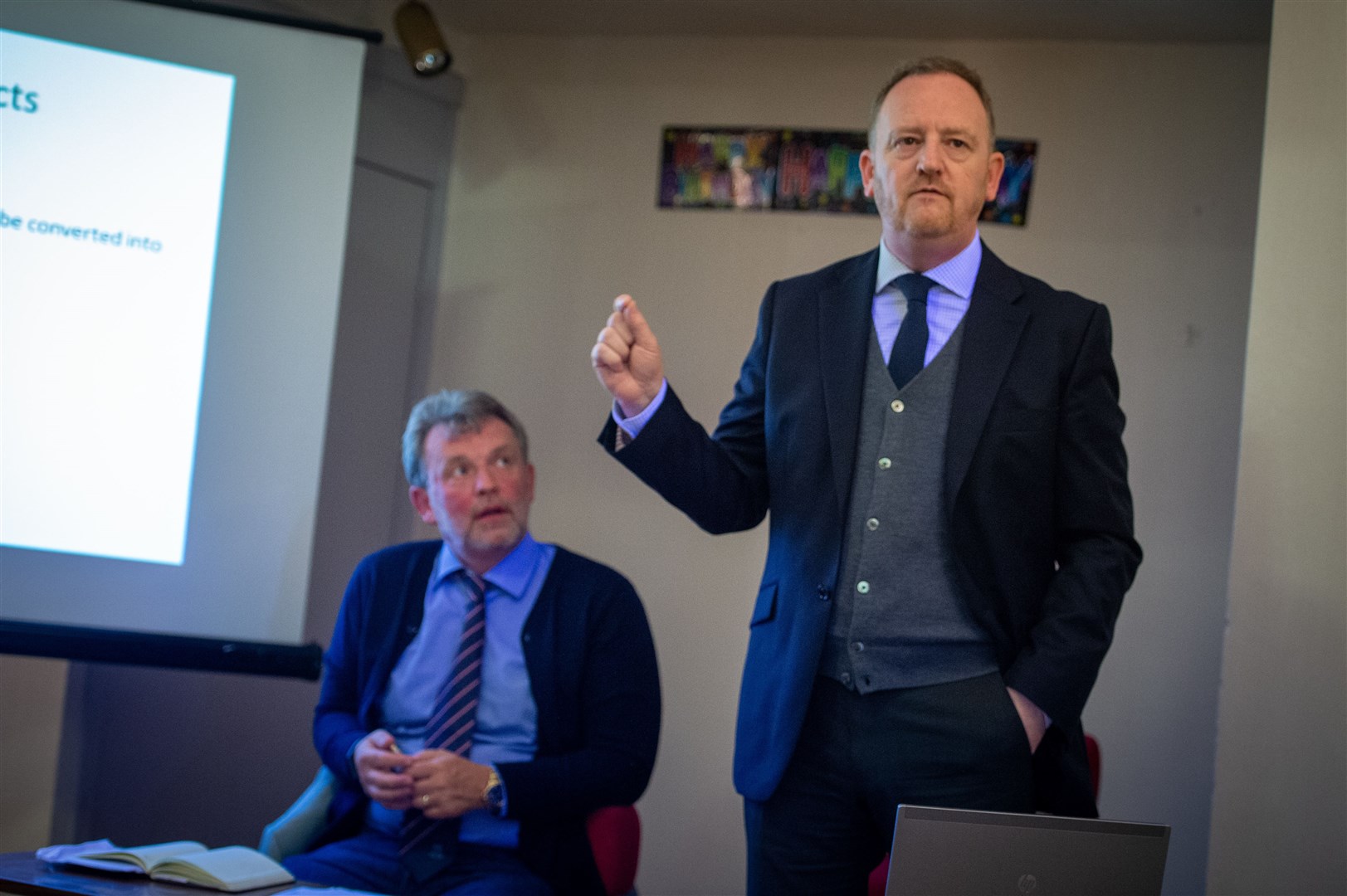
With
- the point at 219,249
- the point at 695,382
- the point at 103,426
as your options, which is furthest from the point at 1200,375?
the point at 103,426

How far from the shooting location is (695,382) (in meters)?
3.55

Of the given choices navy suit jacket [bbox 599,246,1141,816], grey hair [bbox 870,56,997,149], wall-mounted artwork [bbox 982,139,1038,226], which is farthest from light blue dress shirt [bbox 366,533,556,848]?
wall-mounted artwork [bbox 982,139,1038,226]

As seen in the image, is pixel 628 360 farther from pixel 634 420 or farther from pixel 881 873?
pixel 881 873

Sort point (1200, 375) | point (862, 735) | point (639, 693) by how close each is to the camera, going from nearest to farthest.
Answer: point (862, 735) < point (639, 693) < point (1200, 375)

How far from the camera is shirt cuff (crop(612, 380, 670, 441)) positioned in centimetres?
153

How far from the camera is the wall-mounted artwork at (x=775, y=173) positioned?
11.1 feet

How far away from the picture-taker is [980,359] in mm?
1562

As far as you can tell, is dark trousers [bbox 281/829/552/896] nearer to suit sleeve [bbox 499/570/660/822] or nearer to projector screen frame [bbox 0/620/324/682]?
suit sleeve [bbox 499/570/660/822]

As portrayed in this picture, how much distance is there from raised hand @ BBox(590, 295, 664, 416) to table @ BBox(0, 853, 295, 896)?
2.67ft

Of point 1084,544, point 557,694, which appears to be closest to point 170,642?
point 557,694

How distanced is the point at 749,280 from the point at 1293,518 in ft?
5.62

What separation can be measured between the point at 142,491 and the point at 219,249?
56cm

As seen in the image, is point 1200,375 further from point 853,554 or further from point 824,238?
point 853,554

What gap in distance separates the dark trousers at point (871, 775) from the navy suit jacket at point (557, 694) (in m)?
0.64
